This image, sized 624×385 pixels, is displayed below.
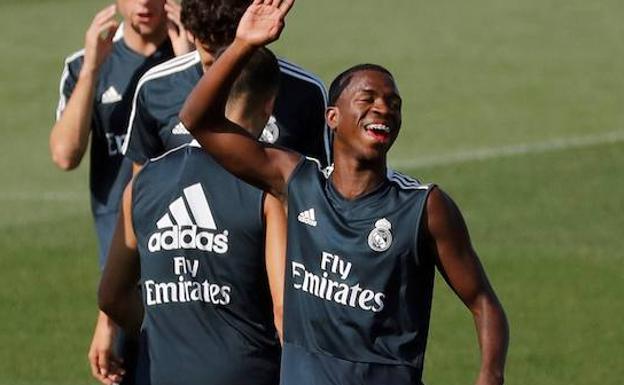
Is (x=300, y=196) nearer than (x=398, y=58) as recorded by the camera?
Yes

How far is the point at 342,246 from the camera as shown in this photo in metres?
6.79

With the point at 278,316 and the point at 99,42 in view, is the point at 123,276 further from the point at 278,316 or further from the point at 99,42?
the point at 99,42

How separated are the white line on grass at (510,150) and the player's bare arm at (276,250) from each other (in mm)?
9887

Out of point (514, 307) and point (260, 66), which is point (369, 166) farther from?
point (514, 307)

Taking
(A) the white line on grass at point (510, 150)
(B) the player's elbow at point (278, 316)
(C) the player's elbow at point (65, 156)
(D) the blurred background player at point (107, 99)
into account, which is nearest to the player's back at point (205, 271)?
(B) the player's elbow at point (278, 316)

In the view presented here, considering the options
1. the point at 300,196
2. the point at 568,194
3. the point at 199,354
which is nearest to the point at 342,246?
the point at 300,196

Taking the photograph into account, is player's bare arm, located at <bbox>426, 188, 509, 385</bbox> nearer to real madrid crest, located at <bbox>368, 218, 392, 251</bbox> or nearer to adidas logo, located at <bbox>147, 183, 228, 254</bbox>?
real madrid crest, located at <bbox>368, 218, 392, 251</bbox>

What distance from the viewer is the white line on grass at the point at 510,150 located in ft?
56.3

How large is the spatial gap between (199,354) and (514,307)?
612 centimetres

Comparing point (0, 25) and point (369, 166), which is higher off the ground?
point (369, 166)

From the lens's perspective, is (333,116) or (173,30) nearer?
(333,116)

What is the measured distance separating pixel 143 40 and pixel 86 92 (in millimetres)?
406

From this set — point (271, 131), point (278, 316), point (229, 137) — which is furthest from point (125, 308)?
point (271, 131)

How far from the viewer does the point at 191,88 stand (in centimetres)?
855
